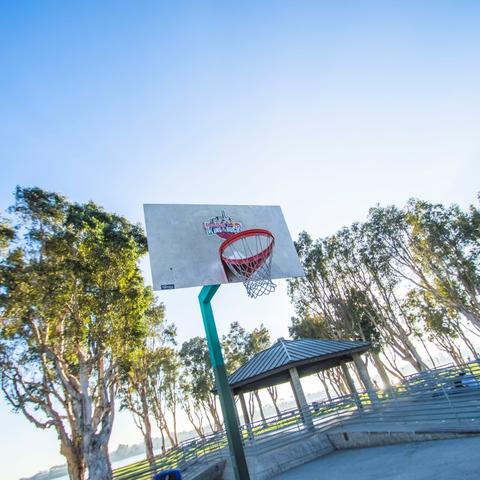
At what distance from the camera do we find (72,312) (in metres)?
13.9

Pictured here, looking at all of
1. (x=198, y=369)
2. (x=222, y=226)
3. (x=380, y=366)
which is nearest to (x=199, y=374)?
(x=198, y=369)

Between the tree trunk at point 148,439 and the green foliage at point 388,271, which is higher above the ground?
the green foliage at point 388,271

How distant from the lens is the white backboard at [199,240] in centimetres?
748

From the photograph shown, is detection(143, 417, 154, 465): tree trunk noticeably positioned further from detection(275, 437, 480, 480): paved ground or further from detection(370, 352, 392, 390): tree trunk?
detection(370, 352, 392, 390): tree trunk

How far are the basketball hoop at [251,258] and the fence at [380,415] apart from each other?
204 inches

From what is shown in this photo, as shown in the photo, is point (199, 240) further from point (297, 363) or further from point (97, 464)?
point (97, 464)

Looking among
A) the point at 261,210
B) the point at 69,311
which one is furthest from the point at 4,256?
the point at 261,210

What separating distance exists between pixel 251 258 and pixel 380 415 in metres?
7.29

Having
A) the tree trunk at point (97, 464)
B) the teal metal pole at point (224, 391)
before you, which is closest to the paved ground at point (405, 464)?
the teal metal pole at point (224, 391)

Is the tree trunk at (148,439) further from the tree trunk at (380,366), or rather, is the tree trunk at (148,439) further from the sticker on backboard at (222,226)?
the sticker on backboard at (222,226)

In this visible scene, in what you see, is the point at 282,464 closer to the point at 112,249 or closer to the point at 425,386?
the point at 425,386

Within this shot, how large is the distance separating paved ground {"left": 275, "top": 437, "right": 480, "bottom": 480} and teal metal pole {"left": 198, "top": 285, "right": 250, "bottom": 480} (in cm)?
245

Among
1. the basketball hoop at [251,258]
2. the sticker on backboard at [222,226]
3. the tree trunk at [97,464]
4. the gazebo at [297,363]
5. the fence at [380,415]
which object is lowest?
the fence at [380,415]

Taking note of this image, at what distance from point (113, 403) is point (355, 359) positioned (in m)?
12.0
